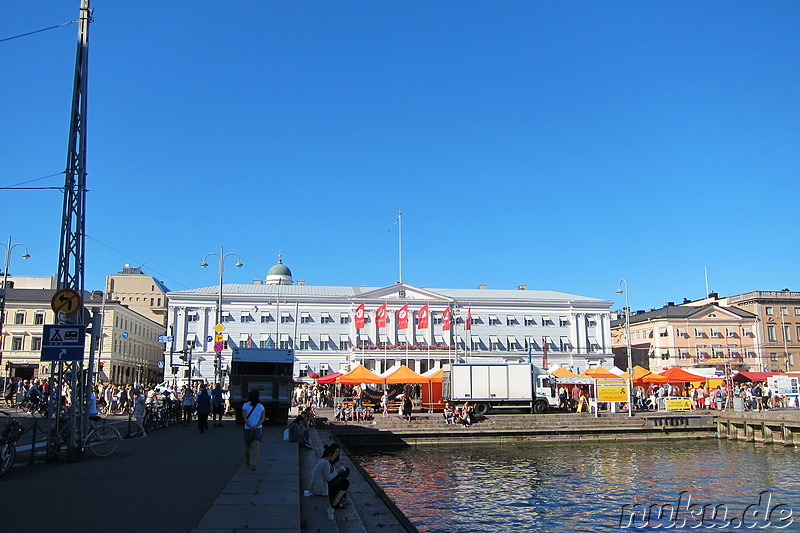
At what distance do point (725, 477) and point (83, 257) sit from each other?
2446cm

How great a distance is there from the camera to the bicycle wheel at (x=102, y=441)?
59.7 ft

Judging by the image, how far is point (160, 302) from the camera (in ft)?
360

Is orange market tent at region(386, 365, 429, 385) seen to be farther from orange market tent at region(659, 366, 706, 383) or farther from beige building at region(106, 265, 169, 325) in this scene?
beige building at region(106, 265, 169, 325)

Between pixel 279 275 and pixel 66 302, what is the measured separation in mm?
84944

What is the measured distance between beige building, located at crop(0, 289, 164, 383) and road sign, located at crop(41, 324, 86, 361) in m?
53.5

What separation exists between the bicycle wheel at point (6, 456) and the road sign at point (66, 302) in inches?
131

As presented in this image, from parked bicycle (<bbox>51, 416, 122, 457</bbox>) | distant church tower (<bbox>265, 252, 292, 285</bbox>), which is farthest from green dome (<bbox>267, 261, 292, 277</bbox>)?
parked bicycle (<bbox>51, 416, 122, 457</bbox>)

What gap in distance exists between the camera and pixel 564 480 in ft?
83.4

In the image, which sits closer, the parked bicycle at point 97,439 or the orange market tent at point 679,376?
the parked bicycle at point 97,439

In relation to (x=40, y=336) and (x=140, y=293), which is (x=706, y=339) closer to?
(x=40, y=336)

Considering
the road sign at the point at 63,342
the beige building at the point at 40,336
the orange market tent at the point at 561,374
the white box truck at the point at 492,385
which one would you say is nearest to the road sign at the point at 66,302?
the road sign at the point at 63,342

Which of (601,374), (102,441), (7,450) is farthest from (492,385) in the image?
(7,450)

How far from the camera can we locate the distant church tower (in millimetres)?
100062

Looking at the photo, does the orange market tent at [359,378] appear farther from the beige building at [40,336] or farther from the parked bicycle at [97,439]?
the beige building at [40,336]
